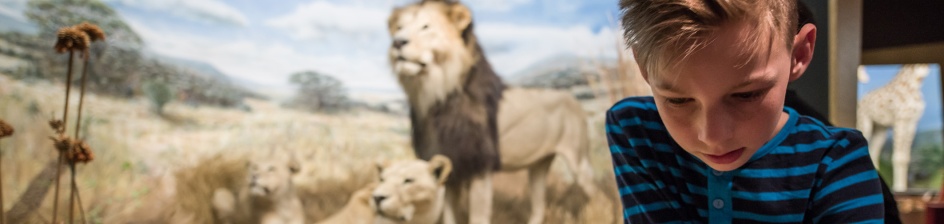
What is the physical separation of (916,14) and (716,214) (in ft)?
2.74

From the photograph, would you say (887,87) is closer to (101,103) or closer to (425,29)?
(425,29)

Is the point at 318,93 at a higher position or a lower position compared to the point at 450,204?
higher

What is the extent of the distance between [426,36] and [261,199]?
26.9 inches

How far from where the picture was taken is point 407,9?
7.16 feet

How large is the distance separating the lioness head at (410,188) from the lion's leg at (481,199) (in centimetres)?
10

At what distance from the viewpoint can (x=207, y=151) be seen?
2107 mm

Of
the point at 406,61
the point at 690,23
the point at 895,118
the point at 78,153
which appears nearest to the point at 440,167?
the point at 406,61

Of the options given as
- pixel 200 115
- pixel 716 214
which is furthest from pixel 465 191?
pixel 716 214

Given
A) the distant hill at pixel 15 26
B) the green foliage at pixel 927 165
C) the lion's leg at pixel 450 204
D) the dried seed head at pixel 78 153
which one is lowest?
the green foliage at pixel 927 165

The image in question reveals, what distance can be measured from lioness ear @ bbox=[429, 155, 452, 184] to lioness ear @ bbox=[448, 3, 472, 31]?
1.31 ft

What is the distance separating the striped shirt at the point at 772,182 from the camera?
551 mm

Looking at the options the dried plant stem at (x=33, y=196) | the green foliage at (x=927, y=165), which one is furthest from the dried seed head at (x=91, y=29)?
the green foliage at (x=927, y=165)

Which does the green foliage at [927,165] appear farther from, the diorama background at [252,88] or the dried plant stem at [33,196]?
the dried plant stem at [33,196]

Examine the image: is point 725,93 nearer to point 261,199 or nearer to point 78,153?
point 78,153
